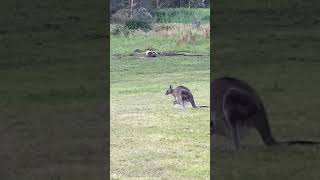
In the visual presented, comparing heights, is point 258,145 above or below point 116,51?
below

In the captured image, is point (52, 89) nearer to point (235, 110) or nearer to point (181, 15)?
point (235, 110)

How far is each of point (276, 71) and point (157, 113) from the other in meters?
0.65

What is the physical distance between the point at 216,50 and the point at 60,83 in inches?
20.3

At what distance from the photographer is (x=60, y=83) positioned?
1.96 metres

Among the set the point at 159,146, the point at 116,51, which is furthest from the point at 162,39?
the point at 159,146

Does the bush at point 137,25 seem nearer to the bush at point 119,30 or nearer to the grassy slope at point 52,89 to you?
the bush at point 119,30

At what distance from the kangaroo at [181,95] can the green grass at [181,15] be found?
29 centimetres

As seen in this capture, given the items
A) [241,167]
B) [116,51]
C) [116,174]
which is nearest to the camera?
[241,167]

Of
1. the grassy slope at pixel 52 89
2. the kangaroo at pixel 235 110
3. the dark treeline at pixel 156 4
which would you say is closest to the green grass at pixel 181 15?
the dark treeline at pixel 156 4

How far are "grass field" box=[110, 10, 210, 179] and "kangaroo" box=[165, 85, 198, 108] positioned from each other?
0.02 metres

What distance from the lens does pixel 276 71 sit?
6.66 ft

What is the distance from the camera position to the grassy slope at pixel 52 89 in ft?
6.23

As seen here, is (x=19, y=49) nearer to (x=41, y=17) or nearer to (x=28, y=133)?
(x=41, y=17)

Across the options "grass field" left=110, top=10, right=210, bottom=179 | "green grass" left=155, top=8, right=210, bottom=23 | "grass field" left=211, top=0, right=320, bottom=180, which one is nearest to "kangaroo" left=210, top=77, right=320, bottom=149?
"grass field" left=211, top=0, right=320, bottom=180
